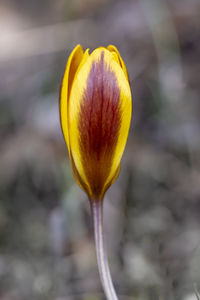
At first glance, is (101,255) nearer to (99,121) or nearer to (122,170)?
(99,121)

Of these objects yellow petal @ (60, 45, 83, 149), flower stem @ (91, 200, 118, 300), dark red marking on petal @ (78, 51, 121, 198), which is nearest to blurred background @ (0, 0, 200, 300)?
flower stem @ (91, 200, 118, 300)

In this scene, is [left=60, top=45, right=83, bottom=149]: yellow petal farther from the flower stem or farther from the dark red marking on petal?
the flower stem

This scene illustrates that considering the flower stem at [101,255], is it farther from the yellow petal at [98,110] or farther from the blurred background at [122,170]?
the blurred background at [122,170]

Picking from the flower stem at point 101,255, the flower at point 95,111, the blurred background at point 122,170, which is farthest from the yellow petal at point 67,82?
the blurred background at point 122,170

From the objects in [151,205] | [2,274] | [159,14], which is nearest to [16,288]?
[2,274]

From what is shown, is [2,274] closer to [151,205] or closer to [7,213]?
[7,213]

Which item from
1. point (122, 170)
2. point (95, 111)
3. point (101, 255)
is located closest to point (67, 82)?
point (95, 111)
